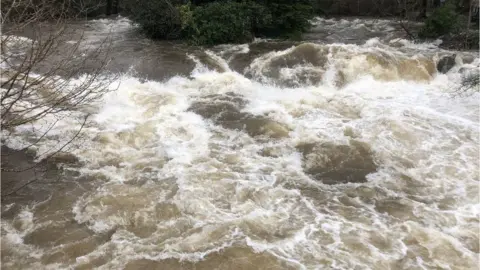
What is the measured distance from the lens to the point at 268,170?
714cm

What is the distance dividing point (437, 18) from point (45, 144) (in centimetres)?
1286

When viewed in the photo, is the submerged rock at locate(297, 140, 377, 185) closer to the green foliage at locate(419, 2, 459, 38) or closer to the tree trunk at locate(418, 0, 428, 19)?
the green foliage at locate(419, 2, 459, 38)

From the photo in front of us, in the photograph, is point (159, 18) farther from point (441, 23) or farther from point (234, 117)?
point (441, 23)

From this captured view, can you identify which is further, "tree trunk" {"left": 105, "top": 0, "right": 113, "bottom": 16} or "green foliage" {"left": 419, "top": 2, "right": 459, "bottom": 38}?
"tree trunk" {"left": 105, "top": 0, "right": 113, "bottom": 16}

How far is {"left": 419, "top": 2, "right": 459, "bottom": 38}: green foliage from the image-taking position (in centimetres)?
1432

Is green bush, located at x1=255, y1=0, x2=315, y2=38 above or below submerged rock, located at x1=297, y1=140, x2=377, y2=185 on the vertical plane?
above

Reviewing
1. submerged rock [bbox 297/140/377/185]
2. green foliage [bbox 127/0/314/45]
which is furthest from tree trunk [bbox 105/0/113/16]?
submerged rock [bbox 297/140/377/185]

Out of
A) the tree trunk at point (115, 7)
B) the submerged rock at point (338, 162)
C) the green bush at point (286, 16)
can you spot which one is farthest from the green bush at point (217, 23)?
the tree trunk at point (115, 7)

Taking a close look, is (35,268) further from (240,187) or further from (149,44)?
(149,44)

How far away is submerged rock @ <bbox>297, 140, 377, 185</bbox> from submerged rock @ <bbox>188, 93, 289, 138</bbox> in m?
0.89

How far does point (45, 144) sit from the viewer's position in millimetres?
7676

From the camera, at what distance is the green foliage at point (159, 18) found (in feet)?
45.4

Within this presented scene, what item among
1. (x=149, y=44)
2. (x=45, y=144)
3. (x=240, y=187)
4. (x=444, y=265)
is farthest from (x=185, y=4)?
(x=444, y=265)

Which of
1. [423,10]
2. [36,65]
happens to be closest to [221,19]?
[36,65]
